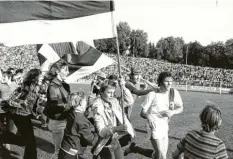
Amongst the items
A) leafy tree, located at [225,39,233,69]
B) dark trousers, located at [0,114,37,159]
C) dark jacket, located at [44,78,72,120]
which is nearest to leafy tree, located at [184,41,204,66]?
leafy tree, located at [225,39,233,69]

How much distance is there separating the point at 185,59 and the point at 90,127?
91661 mm

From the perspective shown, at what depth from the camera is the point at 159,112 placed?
518cm

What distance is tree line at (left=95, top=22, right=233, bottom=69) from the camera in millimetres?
82062

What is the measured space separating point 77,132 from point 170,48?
9501 centimetres

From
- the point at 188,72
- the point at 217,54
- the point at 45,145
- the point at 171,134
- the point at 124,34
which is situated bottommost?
the point at 188,72

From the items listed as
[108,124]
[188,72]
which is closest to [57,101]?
[108,124]

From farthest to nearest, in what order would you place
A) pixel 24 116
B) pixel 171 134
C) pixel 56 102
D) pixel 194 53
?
pixel 194 53 → pixel 171 134 → pixel 24 116 → pixel 56 102

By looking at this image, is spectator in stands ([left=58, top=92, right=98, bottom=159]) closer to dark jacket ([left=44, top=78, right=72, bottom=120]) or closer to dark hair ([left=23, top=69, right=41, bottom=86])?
dark jacket ([left=44, top=78, right=72, bottom=120])

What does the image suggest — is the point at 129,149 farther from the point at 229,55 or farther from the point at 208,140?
the point at 229,55

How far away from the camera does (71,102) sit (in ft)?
14.5

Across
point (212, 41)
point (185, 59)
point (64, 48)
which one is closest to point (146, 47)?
point (185, 59)

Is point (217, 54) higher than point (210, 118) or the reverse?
the reverse

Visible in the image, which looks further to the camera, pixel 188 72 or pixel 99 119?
pixel 188 72

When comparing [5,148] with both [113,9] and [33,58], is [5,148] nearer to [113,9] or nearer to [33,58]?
[113,9]
